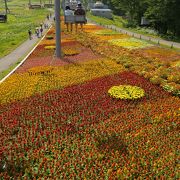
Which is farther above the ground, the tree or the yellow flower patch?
the tree

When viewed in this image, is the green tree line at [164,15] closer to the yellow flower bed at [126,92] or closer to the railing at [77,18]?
the railing at [77,18]

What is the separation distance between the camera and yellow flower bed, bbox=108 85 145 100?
1716 cm

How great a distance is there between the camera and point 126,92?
58.6 ft

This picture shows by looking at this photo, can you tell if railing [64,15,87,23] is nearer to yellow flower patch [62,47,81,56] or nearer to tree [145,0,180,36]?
A: yellow flower patch [62,47,81,56]

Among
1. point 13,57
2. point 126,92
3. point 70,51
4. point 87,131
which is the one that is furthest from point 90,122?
point 13,57

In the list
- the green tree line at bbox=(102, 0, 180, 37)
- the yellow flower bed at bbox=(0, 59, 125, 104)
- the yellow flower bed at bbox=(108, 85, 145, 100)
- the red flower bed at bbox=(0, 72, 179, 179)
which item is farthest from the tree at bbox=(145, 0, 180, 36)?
the yellow flower bed at bbox=(108, 85, 145, 100)

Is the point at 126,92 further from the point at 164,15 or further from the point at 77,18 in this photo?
the point at 164,15

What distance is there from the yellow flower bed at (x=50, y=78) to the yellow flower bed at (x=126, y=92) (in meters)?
3.40

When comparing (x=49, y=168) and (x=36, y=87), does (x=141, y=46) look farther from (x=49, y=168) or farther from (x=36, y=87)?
(x=49, y=168)

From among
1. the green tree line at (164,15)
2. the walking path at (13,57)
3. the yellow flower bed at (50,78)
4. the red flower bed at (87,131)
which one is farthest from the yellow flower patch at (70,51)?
the green tree line at (164,15)

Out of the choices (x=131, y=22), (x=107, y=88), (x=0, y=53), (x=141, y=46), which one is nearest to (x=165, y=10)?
(x=141, y=46)

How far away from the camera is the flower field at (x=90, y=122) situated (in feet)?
34.6

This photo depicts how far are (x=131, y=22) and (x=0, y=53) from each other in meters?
41.5

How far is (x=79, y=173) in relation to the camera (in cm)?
1006
